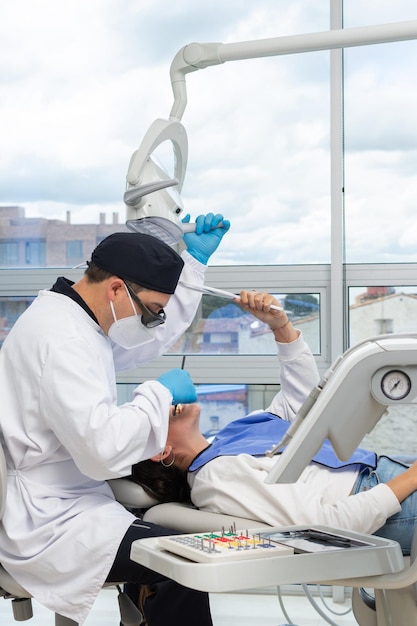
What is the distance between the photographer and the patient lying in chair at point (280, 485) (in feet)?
5.19

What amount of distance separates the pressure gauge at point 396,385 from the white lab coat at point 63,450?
615 mm

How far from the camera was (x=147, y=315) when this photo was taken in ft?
5.91

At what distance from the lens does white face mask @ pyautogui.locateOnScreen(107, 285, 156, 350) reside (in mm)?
1795

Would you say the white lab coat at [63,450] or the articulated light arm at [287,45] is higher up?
the articulated light arm at [287,45]

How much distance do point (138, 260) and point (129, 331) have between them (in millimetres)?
178

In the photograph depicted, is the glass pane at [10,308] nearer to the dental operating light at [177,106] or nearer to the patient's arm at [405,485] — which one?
the dental operating light at [177,106]

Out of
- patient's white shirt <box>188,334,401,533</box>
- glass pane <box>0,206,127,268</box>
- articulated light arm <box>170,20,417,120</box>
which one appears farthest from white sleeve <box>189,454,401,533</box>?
glass pane <box>0,206,127,268</box>

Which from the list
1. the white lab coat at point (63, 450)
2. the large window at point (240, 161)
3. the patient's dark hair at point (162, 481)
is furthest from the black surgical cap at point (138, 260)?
the large window at point (240, 161)

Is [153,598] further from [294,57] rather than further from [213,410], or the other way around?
[294,57]

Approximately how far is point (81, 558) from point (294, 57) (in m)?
2.15

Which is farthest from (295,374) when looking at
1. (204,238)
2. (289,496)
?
(289,496)

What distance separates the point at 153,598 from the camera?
1658 millimetres

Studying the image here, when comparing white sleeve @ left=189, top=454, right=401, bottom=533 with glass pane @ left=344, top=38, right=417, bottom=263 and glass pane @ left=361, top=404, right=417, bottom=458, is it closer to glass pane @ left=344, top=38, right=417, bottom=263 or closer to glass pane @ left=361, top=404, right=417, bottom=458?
glass pane @ left=361, top=404, right=417, bottom=458

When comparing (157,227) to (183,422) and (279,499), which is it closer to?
(183,422)
